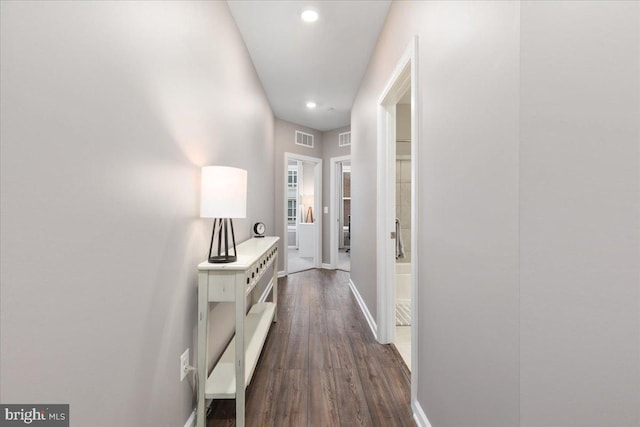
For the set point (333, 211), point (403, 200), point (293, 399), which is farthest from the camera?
point (333, 211)

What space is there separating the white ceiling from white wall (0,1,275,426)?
3.08 feet

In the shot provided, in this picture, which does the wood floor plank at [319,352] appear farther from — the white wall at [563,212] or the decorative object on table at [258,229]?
the white wall at [563,212]

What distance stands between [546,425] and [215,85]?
2.27m

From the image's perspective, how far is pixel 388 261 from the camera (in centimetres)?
242

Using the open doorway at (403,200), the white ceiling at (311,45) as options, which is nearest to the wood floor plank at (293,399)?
the open doorway at (403,200)

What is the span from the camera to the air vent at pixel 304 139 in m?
5.18

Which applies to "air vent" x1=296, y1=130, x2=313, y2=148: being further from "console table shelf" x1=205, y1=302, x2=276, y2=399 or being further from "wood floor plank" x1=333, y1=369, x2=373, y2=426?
"wood floor plank" x1=333, y1=369, x2=373, y2=426

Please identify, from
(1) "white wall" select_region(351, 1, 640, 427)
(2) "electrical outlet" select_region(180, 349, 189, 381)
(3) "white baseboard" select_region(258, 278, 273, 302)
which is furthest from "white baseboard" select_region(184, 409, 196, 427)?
(3) "white baseboard" select_region(258, 278, 273, 302)

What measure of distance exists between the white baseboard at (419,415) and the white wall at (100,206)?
123 cm

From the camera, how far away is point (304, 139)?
530cm

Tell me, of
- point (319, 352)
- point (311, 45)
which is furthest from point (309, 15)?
point (319, 352)

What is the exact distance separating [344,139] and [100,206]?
4703mm

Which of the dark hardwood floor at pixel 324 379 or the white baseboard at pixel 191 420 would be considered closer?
the white baseboard at pixel 191 420

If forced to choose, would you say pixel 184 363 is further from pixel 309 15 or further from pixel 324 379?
pixel 309 15
